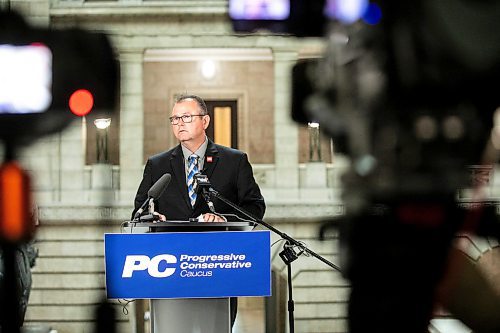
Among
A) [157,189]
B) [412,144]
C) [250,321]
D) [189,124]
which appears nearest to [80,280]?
[250,321]

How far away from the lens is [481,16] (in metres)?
2.86

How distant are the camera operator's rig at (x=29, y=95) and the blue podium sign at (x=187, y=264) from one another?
211 cm

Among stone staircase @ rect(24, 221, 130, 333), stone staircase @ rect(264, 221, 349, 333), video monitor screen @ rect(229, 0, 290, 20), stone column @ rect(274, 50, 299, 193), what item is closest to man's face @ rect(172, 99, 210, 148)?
video monitor screen @ rect(229, 0, 290, 20)

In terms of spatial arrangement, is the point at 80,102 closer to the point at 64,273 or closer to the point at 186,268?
the point at 186,268

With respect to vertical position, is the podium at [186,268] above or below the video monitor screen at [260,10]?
below

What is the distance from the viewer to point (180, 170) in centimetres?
570

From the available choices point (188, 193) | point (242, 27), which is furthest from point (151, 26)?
point (242, 27)

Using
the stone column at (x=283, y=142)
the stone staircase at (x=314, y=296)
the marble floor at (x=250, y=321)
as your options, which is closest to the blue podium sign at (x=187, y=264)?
the marble floor at (x=250, y=321)

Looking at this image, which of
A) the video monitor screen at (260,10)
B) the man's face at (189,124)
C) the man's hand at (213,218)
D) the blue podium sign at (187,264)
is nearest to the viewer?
the video monitor screen at (260,10)

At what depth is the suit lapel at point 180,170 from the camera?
560 centimetres

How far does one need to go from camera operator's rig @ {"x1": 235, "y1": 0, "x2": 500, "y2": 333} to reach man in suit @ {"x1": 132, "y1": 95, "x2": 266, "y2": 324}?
103 inches

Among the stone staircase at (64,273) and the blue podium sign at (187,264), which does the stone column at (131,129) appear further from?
the blue podium sign at (187,264)

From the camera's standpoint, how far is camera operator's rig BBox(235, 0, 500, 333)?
2803mm

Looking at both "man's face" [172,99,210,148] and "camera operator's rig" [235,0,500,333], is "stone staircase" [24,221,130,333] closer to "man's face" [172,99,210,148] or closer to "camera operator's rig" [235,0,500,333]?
"man's face" [172,99,210,148]
